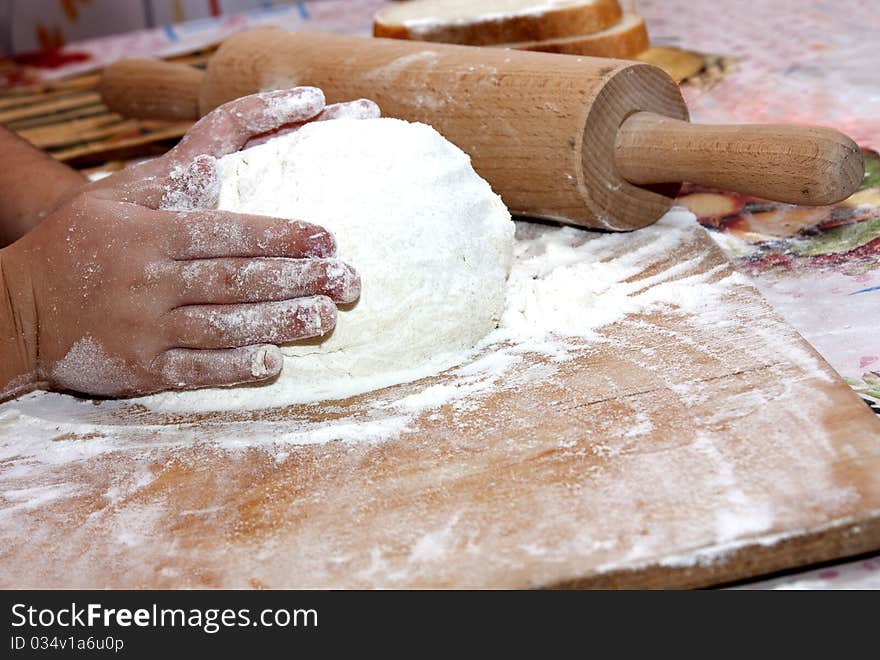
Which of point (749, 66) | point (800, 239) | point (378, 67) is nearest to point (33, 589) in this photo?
point (378, 67)

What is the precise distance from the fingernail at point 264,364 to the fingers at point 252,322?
18 mm

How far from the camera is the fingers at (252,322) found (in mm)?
1249

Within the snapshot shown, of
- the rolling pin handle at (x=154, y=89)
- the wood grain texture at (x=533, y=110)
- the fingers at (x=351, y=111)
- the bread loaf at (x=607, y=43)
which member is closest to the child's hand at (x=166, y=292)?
the fingers at (x=351, y=111)

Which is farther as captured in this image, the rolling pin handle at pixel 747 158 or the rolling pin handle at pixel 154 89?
the rolling pin handle at pixel 154 89

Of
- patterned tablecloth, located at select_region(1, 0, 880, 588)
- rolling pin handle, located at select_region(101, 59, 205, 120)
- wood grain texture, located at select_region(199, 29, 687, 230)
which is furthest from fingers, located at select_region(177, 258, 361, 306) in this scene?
rolling pin handle, located at select_region(101, 59, 205, 120)

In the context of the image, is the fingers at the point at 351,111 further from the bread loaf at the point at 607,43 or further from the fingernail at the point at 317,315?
the bread loaf at the point at 607,43

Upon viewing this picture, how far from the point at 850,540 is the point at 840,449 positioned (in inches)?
4.9

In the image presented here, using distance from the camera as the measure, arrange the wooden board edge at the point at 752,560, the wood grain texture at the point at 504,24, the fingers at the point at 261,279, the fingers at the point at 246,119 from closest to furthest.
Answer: the wooden board edge at the point at 752,560
the fingers at the point at 261,279
the fingers at the point at 246,119
the wood grain texture at the point at 504,24

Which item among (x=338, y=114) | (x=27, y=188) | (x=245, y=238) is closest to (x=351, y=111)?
(x=338, y=114)

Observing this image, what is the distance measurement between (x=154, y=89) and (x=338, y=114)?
101 cm

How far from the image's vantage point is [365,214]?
51.9 inches

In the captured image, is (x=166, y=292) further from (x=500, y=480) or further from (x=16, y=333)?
(x=500, y=480)

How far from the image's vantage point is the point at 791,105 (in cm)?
221
